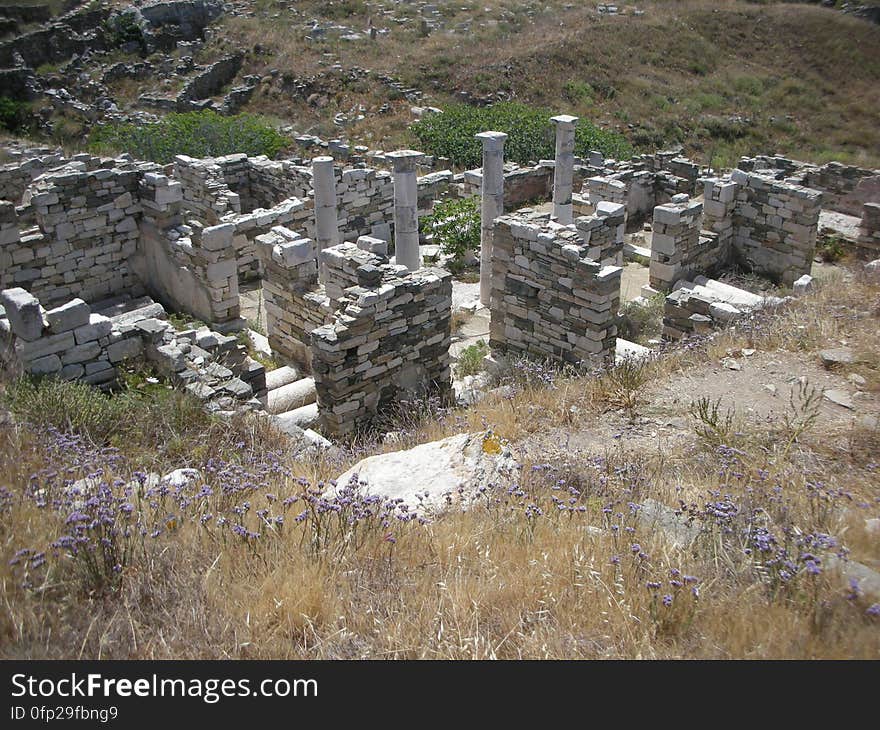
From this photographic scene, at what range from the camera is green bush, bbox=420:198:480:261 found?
61.0 ft

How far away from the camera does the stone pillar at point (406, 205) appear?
16.0 metres

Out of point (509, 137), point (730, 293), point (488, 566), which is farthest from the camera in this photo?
point (509, 137)

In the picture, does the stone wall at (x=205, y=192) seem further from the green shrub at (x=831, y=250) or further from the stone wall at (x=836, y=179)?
the green shrub at (x=831, y=250)

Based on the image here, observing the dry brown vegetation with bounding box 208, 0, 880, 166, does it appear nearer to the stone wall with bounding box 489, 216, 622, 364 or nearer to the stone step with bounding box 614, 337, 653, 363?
the stone step with bounding box 614, 337, 653, 363

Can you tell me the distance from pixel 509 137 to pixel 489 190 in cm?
877

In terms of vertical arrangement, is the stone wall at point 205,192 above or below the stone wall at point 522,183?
above

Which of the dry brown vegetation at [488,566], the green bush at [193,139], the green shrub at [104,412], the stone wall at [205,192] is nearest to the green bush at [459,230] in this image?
the stone wall at [205,192]

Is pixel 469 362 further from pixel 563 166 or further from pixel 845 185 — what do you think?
pixel 845 185

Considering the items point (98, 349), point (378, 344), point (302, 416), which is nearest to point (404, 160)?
point (378, 344)

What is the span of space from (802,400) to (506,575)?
499 cm

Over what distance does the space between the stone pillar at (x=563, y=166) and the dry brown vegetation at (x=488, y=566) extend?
12.7 metres

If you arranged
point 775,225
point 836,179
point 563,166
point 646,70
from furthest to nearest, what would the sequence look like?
point 646,70 → point 836,179 → point 563,166 → point 775,225

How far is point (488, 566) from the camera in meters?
5.06

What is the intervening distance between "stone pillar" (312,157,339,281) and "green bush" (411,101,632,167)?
8788 mm
